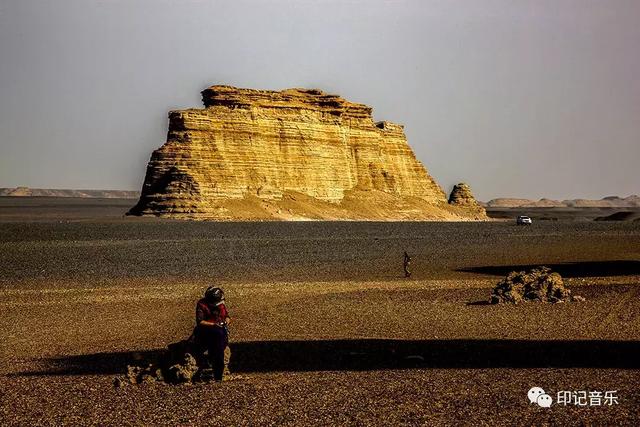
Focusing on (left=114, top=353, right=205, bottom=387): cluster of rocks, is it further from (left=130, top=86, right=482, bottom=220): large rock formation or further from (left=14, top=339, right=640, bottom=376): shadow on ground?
(left=130, top=86, right=482, bottom=220): large rock formation

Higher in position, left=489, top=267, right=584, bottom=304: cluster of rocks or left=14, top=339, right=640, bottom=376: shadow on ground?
left=489, top=267, right=584, bottom=304: cluster of rocks

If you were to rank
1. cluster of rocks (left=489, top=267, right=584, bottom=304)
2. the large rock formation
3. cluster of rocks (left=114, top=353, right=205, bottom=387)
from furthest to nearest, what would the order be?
the large rock formation, cluster of rocks (left=489, top=267, right=584, bottom=304), cluster of rocks (left=114, top=353, right=205, bottom=387)

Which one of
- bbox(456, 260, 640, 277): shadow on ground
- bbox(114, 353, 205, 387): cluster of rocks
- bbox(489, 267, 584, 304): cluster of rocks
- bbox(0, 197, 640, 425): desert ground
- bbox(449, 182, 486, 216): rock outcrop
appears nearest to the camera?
bbox(0, 197, 640, 425): desert ground

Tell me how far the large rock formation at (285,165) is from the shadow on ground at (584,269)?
54.5 metres

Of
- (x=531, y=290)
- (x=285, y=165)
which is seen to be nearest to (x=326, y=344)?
(x=531, y=290)

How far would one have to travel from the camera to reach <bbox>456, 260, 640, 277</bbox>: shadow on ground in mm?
29734

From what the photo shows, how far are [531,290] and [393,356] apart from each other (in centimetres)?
899

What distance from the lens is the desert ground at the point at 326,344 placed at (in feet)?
31.8

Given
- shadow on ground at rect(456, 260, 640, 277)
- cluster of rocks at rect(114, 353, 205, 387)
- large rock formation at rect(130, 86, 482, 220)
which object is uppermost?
large rock formation at rect(130, 86, 482, 220)

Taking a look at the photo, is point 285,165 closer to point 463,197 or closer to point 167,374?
point 463,197

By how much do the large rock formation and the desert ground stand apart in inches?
2078

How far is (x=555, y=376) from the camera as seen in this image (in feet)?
36.3

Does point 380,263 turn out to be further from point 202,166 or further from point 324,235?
point 202,166

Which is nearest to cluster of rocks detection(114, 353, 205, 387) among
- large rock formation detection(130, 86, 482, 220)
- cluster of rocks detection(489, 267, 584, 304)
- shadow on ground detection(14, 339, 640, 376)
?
shadow on ground detection(14, 339, 640, 376)
